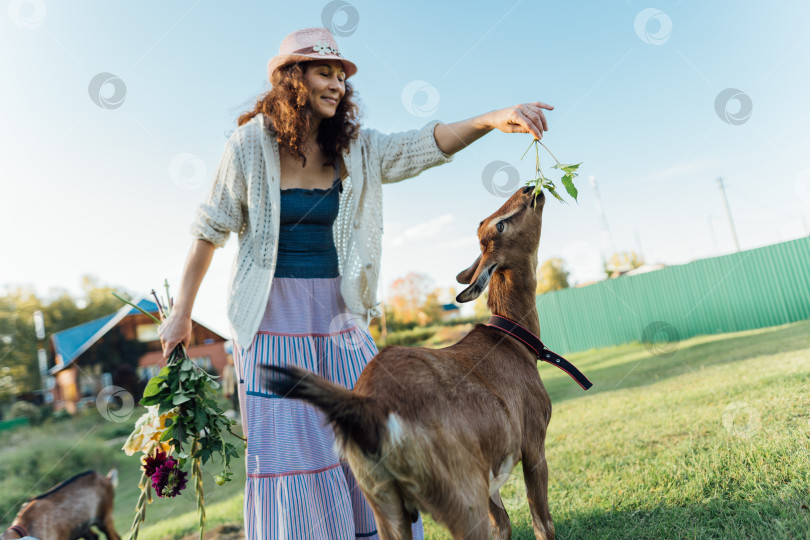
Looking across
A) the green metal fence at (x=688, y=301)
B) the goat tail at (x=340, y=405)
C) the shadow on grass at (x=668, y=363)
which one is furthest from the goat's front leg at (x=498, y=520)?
the green metal fence at (x=688, y=301)

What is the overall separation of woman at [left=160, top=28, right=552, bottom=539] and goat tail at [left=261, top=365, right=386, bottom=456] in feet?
3.34

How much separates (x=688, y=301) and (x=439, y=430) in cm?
1830

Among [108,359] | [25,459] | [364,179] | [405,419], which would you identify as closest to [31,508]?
[364,179]

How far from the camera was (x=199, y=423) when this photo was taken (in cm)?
297

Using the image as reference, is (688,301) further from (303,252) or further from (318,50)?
(318,50)

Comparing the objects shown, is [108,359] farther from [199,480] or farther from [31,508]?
[199,480]

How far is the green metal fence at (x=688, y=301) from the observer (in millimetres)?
15867

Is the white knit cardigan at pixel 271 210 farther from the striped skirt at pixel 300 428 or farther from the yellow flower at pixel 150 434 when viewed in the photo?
the yellow flower at pixel 150 434

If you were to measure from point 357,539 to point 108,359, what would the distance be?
21.8 meters

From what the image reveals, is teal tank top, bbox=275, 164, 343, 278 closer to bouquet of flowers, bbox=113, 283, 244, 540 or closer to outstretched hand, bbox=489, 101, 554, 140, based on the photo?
bouquet of flowers, bbox=113, 283, 244, 540

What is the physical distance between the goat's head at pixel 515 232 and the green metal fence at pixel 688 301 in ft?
39.1

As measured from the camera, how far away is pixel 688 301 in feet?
57.7

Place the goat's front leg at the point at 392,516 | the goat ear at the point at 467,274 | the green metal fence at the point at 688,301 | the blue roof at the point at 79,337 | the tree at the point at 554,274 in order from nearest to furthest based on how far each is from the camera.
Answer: the goat's front leg at the point at 392,516
the goat ear at the point at 467,274
the green metal fence at the point at 688,301
the blue roof at the point at 79,337
the tree at the point at 554,274

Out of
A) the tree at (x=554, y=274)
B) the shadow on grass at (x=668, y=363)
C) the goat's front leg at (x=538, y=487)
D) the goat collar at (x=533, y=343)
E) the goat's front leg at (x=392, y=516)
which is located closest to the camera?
the goat's front leg at (x=392, y=516)
